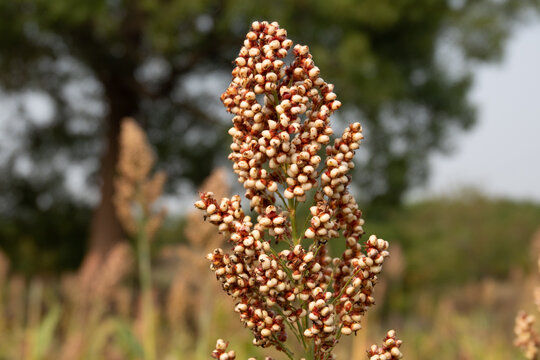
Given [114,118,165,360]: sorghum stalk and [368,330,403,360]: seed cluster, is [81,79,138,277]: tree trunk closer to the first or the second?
[114,118,165,360]: sorghum stalk

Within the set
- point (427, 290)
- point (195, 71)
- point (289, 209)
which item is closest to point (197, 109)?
point (195, 71)

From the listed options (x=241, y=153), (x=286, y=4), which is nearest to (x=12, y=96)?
(x=286, y=4)

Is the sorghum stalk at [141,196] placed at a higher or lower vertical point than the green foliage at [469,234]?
lower

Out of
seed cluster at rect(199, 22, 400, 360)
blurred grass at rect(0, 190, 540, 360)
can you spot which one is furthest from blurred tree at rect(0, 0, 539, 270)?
seed cluster at rect(199, 22, 400, 360)

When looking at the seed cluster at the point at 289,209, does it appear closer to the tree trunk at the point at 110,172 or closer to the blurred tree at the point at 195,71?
the blurred tree at the point at 195,71

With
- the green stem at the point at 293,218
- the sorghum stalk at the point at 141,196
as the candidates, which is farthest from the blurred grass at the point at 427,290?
the green stem at the point at 293,218
